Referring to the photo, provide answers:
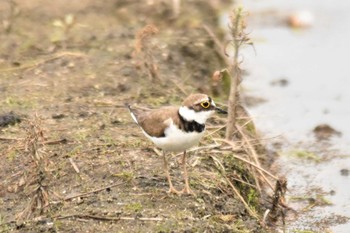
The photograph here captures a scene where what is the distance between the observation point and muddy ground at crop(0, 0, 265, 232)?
23.0 feet

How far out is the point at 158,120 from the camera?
7.21 m

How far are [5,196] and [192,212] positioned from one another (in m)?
1.51

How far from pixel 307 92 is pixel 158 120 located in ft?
16.8

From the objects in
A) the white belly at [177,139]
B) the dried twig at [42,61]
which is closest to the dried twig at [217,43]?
the dried twig at [42,61]

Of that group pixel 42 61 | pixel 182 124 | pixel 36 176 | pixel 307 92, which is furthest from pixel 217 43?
pixel 36 176

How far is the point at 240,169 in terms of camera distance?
8469 millimetres

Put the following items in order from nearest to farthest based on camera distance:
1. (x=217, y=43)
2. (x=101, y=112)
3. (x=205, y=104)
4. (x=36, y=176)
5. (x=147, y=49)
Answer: (x=36, y=176) < (x=205, y=104) < (x=101, y=112) < (x=147, y=49) < (x=217, y=43)

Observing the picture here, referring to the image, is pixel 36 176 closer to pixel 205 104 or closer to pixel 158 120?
pixel 158 120

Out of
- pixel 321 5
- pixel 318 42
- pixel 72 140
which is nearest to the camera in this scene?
pixel 72 140

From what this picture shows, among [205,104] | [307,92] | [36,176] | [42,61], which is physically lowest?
[42,61]

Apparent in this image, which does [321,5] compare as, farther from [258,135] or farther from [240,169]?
[240,169]

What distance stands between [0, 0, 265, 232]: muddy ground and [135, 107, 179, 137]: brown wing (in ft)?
1.57

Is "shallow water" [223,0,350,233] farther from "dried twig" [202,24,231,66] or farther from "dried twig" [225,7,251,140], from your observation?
"dried twig" [225,7,251,140]

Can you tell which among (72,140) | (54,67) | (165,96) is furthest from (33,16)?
(72,140)
